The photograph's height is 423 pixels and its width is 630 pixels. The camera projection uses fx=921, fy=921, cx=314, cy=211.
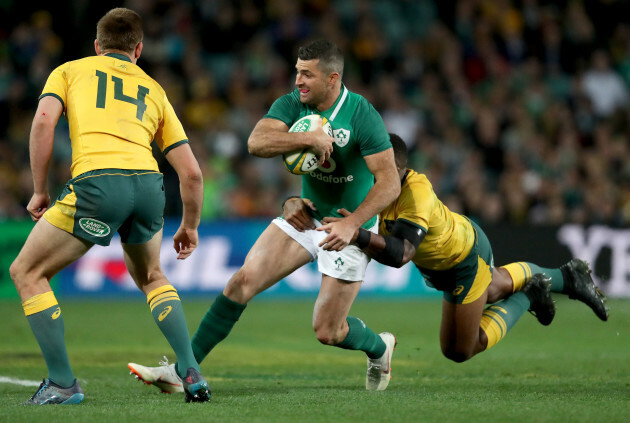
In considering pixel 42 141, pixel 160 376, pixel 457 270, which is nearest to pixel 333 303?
pixel 457 270

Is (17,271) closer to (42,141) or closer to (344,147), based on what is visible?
(42,141)

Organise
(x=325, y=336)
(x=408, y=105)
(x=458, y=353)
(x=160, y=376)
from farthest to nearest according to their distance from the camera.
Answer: (x=408, y=105) < (x=458, y=353) < (x=325, y=336) < (x=160, y=376)

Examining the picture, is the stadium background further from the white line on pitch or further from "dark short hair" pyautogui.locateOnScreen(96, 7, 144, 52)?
"dark short hair" pyautogui.locateOnScreen(96, 7, 144, 52)

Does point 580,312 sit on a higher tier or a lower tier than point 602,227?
lower

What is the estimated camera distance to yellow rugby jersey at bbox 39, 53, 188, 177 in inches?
204

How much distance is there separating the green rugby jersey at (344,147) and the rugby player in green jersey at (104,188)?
1.01m

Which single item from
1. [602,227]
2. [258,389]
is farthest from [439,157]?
[258,389]

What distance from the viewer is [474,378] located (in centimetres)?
682

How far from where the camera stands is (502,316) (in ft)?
22.9

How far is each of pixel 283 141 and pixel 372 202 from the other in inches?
26.6

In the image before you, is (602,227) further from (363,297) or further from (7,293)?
(7,293)

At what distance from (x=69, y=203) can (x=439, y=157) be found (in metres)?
11.2

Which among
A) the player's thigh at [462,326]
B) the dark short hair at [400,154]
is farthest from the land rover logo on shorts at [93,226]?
the player's thigh at [462,326]

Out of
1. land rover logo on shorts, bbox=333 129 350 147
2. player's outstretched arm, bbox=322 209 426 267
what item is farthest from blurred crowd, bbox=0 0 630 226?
player's outstretched arm, bbox=322 209 426 267
